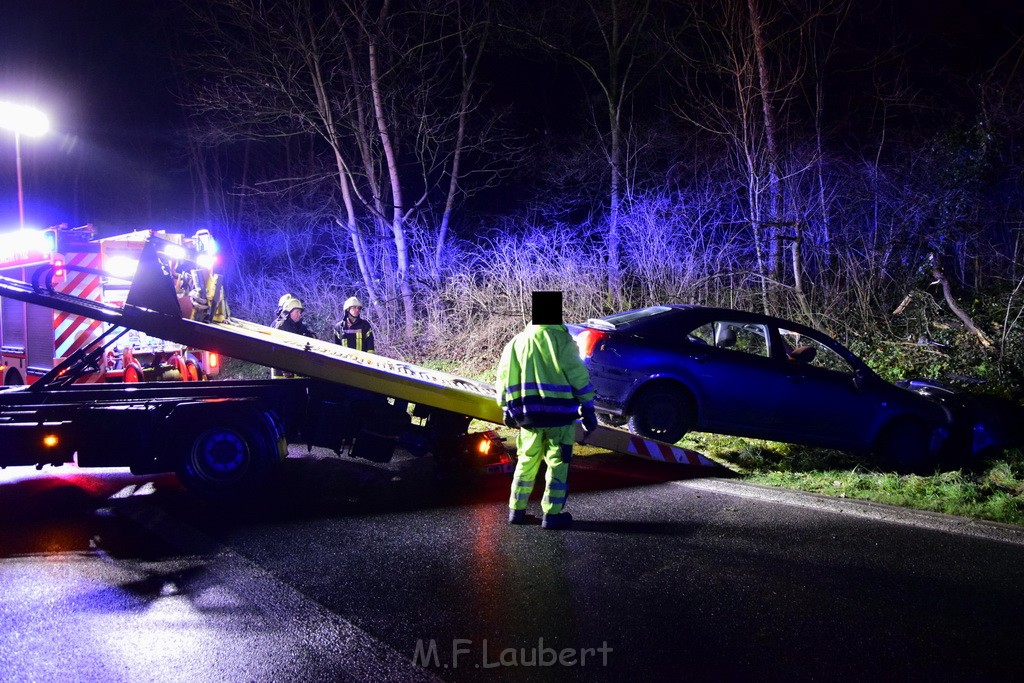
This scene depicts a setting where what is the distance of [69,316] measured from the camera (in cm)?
1092

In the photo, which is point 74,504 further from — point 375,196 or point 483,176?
point 483,176

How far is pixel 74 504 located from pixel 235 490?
50.9 inches

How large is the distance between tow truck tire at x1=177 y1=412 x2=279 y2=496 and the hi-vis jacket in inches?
89.7

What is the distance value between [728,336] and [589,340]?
1692 mm

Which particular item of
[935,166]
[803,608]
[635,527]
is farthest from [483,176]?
[803,608]

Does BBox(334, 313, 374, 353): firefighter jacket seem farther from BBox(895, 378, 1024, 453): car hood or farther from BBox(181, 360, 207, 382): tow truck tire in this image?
BBox(895, 378, 1024, 453): car hood

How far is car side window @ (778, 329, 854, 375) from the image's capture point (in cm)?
770

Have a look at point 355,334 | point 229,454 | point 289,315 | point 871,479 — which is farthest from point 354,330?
point 871,479

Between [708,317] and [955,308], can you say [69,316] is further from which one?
[955,308]

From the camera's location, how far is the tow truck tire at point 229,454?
6105 millimetres

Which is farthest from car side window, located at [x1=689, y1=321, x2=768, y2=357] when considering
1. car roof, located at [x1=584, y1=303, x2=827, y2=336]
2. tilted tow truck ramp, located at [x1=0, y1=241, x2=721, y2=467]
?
tilted tow truck ramp, located at [x1=0, y1=241, x2=721, y2=467]

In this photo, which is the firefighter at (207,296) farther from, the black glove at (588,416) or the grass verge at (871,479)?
the grass verge at (871,479)

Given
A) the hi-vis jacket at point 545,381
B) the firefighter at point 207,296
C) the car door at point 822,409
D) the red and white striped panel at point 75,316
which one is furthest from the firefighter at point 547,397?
the red and white striped panel at point 75,316

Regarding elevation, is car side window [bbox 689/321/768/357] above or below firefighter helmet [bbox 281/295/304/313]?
below
